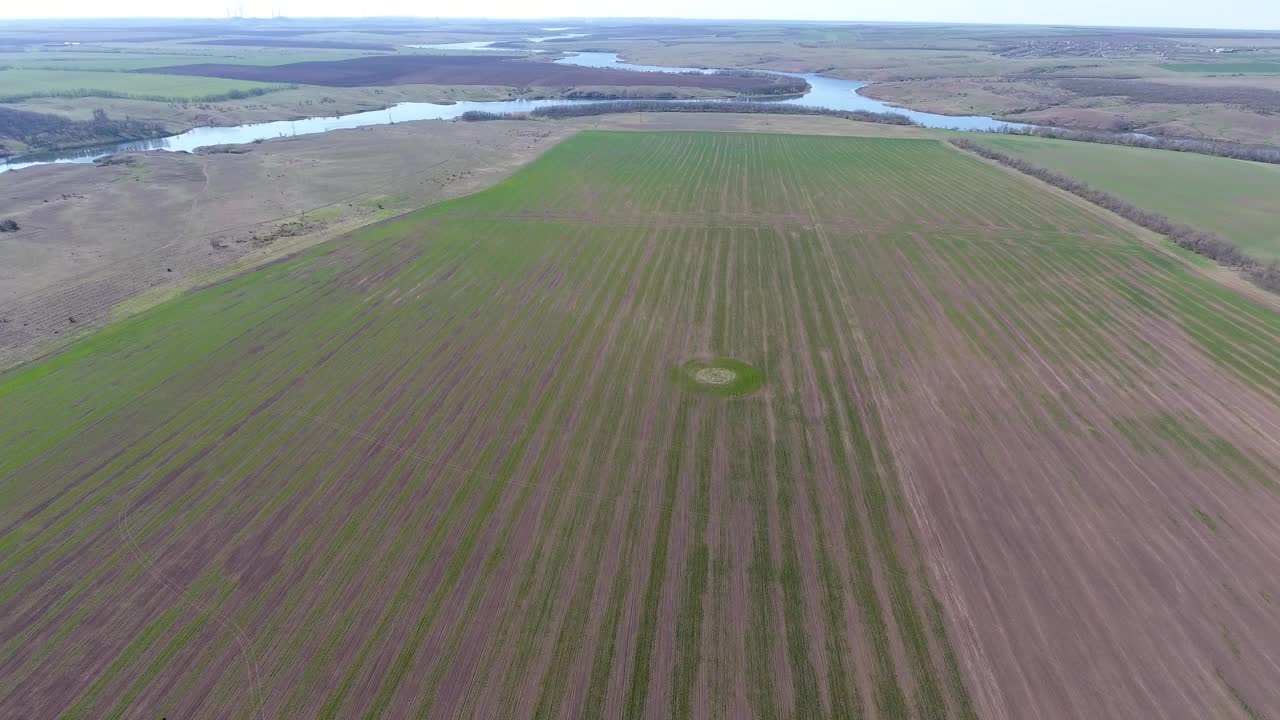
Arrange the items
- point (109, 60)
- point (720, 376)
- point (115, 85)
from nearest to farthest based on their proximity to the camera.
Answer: point (720, 376)
point (115, 85)
point (109, 60)

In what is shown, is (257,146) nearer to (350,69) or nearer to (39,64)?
(350,69)

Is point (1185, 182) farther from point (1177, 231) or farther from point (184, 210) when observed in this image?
point (184, 210)

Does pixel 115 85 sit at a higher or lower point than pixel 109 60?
lower

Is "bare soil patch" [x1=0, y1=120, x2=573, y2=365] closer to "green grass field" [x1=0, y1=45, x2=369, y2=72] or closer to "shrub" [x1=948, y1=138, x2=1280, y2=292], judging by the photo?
"shrub" [x1=948, y1=138, x2=1280, y2=292]

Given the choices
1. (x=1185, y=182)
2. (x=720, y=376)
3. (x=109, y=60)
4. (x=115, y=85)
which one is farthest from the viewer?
(x=109, y=60)

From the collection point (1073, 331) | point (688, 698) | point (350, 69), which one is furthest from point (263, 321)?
point (350, 69)

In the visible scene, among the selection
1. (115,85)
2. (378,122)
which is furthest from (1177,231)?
(115,85)

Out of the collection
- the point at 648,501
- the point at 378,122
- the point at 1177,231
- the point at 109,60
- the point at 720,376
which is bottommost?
the point at 648,501
